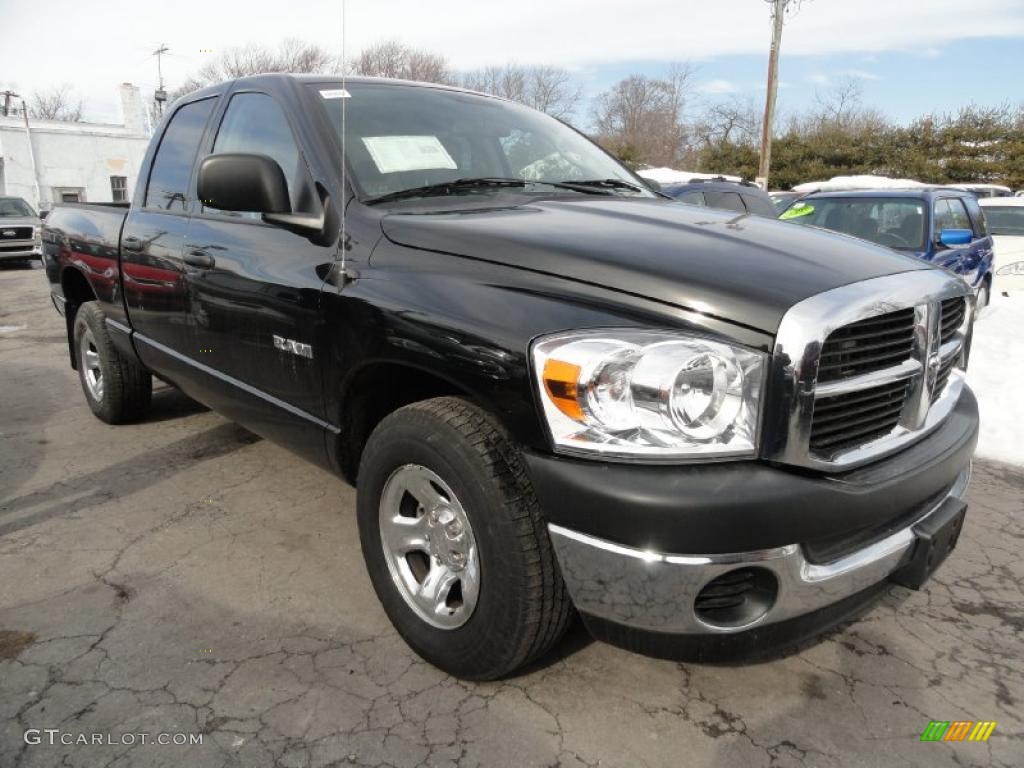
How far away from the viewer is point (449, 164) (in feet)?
9.55

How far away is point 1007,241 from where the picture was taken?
10992 millimetres

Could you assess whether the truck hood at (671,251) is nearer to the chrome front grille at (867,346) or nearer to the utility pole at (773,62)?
the chrome front grille at (867,346)

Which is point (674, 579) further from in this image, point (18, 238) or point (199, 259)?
point (18, 238)

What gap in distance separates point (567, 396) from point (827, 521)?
686 millimetres

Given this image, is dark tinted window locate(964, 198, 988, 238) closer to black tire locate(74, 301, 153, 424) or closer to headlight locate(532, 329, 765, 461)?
headlight locate(532, 329, 765, 461)

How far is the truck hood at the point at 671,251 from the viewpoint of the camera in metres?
1.85

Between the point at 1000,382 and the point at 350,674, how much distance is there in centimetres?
553

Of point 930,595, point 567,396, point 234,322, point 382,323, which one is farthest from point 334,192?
point 930,595

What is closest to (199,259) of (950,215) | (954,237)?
(954,237)

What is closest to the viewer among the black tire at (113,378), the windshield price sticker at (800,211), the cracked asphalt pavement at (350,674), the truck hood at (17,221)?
the cracked asphalt pavement at (350,674)

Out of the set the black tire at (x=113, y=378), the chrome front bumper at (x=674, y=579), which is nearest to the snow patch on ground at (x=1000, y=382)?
the chrome front bumper at (x=674, y=579)

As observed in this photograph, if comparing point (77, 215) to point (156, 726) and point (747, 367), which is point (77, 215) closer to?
point (156, 726)

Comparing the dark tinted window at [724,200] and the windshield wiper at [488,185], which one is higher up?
the windshield wiper at [488,185]

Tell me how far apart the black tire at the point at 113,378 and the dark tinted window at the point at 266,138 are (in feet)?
5.69
